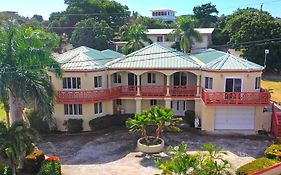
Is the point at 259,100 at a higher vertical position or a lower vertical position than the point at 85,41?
lower

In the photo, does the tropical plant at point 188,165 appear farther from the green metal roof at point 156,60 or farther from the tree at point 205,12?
the tree at point 205,12

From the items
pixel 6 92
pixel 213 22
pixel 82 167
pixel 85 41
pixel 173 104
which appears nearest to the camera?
pixel 6 92

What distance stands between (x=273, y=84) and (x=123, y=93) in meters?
29.6

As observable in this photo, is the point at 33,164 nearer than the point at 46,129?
Yes

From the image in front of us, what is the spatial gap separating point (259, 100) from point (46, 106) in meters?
17.4

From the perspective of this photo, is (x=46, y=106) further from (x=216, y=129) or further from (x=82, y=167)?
(x=216, y=129)

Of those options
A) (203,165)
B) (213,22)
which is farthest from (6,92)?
(213,22)

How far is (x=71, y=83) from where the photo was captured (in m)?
29.4

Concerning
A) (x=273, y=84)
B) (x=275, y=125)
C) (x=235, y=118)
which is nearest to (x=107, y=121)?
(x=235, y=118)

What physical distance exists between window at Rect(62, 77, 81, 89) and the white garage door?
13.0m

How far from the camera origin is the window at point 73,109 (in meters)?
29.5

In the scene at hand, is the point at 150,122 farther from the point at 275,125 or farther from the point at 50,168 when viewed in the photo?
the point at 275,125

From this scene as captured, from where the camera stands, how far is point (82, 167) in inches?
854

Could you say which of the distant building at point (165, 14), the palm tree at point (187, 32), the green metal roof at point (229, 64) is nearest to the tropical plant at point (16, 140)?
the green metal roof at point (229, 64)
